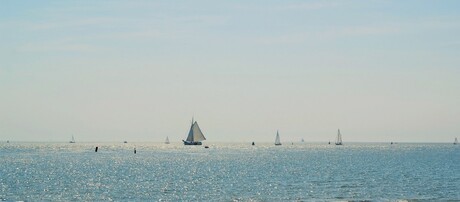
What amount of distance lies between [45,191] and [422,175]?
215 ft

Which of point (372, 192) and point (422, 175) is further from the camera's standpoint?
point (422, 175)

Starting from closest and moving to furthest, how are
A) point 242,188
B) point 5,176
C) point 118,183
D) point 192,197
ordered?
1. point 192,197
2. point 242,188
3. point 118,183
4. point 5,176

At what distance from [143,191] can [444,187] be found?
41.0m

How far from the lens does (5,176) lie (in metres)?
115

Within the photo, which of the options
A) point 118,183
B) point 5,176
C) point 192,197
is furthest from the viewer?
point 5,176

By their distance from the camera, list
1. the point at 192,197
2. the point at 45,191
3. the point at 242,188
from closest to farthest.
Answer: the point at 192,197, the point at 45,191, the point at 242,188

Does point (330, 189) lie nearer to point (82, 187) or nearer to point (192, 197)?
point (192, 197)

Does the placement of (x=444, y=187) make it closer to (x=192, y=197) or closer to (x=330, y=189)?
(x=330, y=189)

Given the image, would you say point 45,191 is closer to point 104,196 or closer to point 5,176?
point 104,196

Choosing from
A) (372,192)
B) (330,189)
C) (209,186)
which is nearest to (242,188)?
(209,186)

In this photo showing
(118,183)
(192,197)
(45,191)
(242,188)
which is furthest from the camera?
(118,183)

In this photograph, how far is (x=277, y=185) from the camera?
9856cm

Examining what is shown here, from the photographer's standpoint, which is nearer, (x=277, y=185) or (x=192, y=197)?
(x=192, y=197)

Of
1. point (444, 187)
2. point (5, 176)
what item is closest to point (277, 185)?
point (444, 187)
